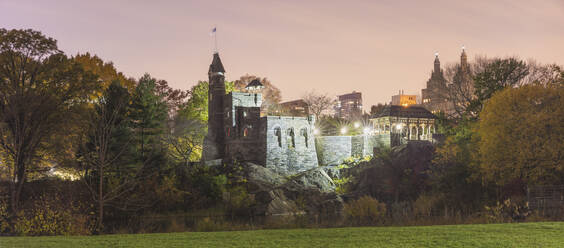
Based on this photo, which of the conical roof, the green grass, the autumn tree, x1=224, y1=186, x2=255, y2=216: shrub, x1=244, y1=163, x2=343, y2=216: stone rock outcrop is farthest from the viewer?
the autumn tree

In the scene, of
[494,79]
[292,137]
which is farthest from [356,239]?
[292,137]

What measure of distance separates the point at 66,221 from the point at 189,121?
28.9m

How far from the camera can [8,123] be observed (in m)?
19.1

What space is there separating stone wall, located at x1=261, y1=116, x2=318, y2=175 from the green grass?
27.9 meters

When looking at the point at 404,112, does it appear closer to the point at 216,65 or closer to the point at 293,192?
the point at 293,192

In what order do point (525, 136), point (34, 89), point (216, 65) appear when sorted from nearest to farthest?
1. point (34, 89)
2. point (525, 136)
3. point (216, 65)

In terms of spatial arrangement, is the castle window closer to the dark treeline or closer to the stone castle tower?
the stone castle tower

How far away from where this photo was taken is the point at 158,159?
31.9m

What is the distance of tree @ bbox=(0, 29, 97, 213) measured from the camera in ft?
64.0

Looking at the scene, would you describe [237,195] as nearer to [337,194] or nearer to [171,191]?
[171,191]

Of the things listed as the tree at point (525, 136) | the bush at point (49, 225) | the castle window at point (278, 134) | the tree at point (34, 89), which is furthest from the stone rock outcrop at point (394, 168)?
the bush at point (49, 225)

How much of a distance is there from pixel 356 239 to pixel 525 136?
17948mm

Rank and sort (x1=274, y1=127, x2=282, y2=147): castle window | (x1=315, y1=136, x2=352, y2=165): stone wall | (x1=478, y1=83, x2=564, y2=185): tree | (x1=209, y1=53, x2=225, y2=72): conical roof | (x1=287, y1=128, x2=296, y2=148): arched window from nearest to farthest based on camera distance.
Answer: (x1=478, y1=83, x2=564, y2=185): tree, (x1=274, y1=127, x2=282, y2=147): castle window, (x1=287, y1=128, x2=296, y2=148): arched window, (x1=209, y1=53, x2=225, y2=72): conical roof, (x1=315, y1=136, x2=352, y2=165): stone wall

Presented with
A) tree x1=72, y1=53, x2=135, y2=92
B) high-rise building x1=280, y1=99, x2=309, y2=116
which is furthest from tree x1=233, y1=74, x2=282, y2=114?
tree x1=72, y1=53, x2=135, y2=92
